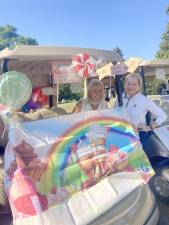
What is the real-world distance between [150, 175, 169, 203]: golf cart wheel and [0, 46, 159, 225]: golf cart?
35.3 inches

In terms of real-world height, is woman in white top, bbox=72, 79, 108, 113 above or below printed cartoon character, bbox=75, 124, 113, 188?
above

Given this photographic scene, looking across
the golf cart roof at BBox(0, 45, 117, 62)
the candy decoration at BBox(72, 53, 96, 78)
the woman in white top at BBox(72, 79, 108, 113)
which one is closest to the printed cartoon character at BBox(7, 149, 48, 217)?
the golf cart roof at BBox(0, 45, 117, 62)

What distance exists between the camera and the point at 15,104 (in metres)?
2.35

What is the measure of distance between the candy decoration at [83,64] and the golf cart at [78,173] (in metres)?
0.41

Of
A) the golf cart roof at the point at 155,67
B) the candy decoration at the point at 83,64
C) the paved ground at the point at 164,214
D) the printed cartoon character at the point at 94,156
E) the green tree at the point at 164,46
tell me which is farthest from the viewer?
the green tree at the point at 164,46

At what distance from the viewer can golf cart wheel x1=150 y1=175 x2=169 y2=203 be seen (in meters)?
3.43

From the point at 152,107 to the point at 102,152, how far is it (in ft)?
3.77

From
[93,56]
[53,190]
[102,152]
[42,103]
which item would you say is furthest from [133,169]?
[42,103]

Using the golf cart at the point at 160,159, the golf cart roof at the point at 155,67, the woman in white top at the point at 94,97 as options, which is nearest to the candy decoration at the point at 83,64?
the woman in white top at the point at 94,97

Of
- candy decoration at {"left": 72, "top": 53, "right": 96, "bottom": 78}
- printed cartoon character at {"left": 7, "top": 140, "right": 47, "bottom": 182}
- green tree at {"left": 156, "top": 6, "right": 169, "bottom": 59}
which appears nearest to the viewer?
printed cartoon character at {"left": 7, "top": 140, "right": 47, "bottom": 182}

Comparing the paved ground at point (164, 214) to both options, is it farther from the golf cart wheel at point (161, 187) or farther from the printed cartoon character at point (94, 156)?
the printed cartoon character at point (94, 156)

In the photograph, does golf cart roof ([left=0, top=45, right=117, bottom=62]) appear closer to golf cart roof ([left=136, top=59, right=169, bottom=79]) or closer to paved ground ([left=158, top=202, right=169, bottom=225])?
paved ground ([left=158, top=202, right=169, bottom=225])

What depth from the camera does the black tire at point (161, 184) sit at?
343 cm

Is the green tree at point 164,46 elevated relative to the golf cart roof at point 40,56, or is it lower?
elevated
